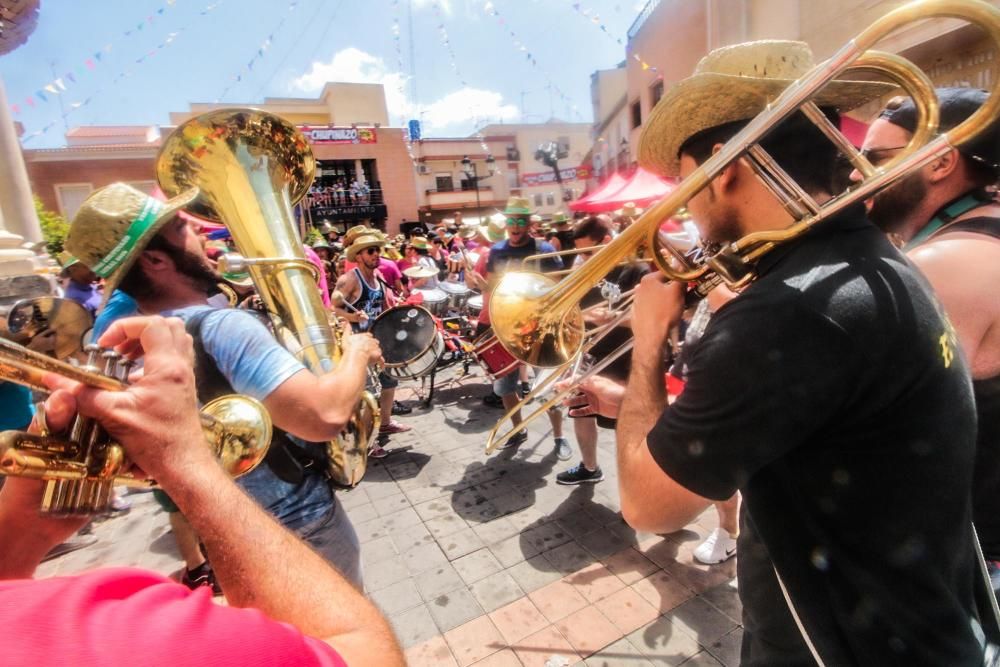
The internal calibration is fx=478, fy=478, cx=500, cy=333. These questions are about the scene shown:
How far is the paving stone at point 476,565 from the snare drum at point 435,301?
3.94m

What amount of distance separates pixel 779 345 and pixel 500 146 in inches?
1687

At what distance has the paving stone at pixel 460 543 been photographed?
321 cm

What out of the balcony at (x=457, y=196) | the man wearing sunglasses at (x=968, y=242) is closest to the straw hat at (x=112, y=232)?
the man wearing sunglasses at (x=968, y=242)

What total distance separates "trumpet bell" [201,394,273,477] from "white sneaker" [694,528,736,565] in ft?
8.80

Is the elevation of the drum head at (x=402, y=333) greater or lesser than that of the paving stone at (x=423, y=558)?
greater

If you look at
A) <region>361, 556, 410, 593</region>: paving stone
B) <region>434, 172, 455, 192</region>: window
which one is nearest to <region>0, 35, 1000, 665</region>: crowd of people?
<region>361, 556, 410, 593</region>: paving stone

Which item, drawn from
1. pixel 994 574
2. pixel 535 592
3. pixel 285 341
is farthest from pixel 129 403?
pixel 535 592

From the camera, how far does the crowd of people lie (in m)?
0.76

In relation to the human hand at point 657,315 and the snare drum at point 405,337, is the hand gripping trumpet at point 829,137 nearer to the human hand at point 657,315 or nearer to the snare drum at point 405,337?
the human hand at point 657,315

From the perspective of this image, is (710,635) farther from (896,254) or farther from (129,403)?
(129,403)

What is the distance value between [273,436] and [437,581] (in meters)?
1.76

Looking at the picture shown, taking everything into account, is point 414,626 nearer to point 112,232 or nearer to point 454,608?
point 454,608

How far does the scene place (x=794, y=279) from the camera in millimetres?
939

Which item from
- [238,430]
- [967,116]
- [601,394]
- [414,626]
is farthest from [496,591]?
[967,116]
